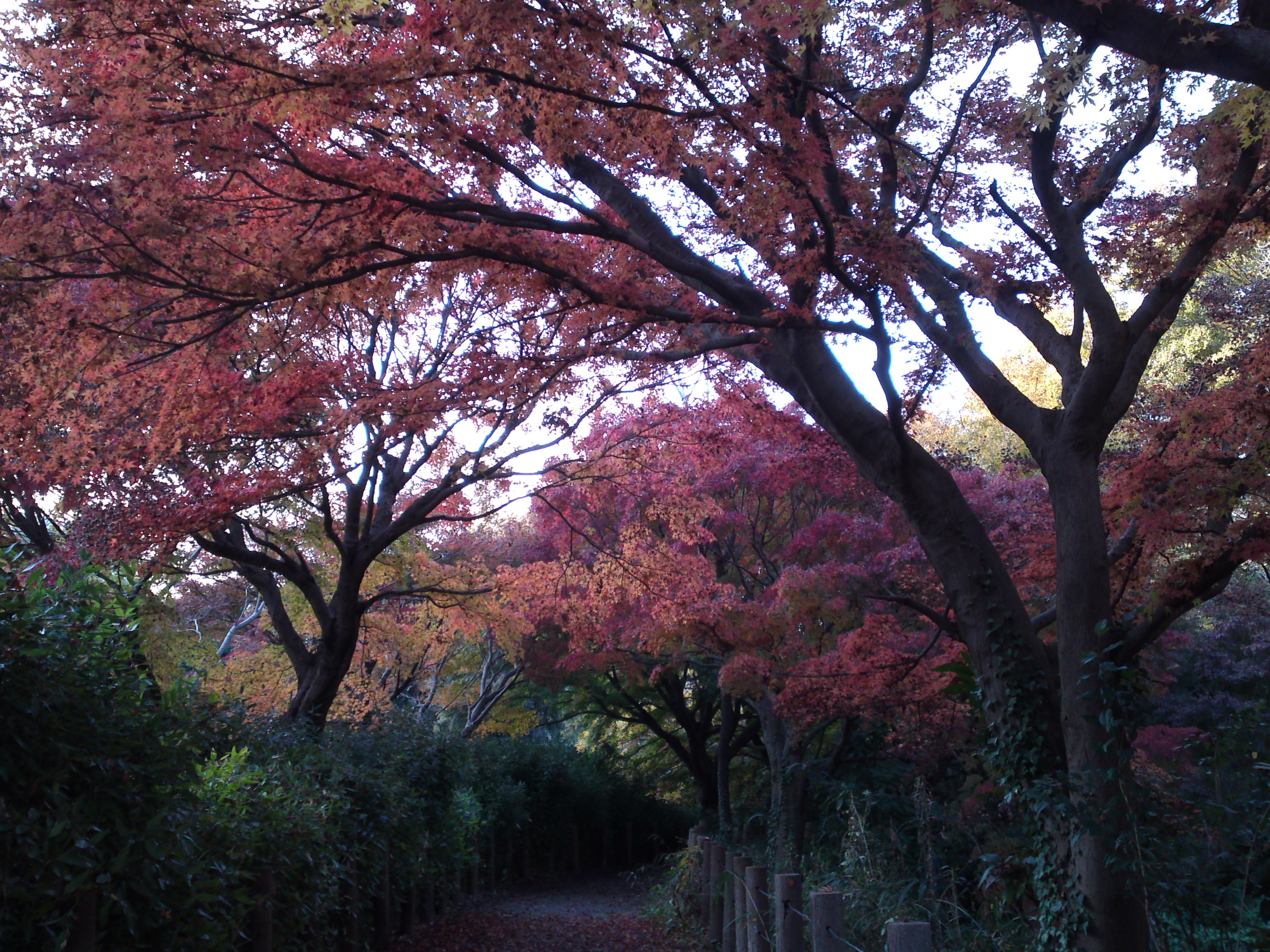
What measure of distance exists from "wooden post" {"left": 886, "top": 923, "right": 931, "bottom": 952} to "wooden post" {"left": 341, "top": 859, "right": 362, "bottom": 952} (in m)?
5.18

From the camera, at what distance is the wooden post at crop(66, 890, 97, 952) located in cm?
286

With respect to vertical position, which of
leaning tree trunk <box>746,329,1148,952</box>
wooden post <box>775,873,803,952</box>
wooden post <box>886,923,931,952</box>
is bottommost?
wooden post <box>775,873,803,952</box>

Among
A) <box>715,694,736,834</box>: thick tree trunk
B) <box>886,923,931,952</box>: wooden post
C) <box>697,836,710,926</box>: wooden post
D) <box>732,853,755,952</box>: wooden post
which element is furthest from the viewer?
<box>715,694,736,834</box>: thick tree trunk

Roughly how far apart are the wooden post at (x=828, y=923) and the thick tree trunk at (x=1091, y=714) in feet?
6.46

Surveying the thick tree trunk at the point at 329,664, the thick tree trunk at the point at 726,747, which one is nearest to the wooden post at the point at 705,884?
the thick tree trunk at the point at 329,664

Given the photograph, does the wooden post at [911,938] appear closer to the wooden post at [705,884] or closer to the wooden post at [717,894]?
the wooden post at [717,894]

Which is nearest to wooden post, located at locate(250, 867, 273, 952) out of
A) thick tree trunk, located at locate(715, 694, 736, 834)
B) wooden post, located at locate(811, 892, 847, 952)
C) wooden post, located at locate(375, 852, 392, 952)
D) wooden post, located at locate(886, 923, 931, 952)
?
wooden post, located at locate(811, 892, 847, 952)

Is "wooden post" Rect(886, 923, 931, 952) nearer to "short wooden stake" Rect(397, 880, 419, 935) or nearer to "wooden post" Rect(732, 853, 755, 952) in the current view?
"wooden post" Rect(732, 853, 755, 952)

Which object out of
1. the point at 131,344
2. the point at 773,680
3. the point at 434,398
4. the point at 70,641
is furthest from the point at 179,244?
the point at 773,680

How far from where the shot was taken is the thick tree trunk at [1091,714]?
4.96 meters

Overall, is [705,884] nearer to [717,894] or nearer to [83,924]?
[717,894]

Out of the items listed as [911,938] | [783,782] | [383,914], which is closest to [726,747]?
[783,782]

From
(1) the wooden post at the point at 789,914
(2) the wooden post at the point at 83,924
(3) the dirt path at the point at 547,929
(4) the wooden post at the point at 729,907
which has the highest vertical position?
(2) the wooden post at the point at 83,924

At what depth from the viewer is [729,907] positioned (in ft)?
25.4
